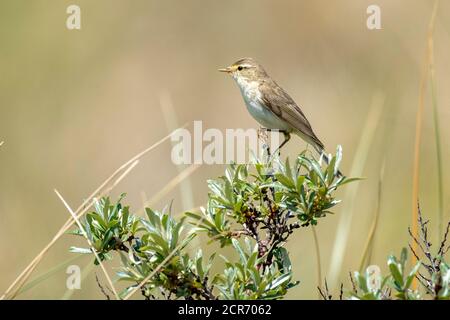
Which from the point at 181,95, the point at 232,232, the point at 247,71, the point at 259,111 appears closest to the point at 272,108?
the point at 259,111

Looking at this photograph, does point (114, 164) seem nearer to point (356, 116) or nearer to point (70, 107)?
point (70, 107)

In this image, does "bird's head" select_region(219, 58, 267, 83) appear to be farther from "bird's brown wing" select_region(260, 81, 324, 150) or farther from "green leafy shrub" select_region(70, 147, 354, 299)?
"green leafy shrub" select_region(70, 147, 354, 299)

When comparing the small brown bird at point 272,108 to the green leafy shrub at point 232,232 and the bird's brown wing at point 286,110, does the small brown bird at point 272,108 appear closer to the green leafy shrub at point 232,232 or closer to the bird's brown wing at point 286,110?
the bird's brown wing at point 286,110

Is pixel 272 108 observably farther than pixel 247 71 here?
No

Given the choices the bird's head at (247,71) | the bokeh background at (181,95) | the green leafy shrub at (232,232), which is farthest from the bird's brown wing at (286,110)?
the green leafy shrub at (232,232)

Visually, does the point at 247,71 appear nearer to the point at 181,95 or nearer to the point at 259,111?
the point at 259,111

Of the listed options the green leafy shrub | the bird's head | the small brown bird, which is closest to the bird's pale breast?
the small brown bird

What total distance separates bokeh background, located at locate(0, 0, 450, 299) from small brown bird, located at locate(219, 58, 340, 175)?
2.34 feet

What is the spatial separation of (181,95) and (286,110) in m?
3.81

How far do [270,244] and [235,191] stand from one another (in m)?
0.27

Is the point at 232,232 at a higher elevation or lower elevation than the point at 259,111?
lower

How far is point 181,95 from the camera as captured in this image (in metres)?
9.77

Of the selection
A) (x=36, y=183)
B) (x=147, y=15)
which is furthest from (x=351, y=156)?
(x=147, y=15)

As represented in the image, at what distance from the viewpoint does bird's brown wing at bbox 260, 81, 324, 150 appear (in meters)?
6.01
